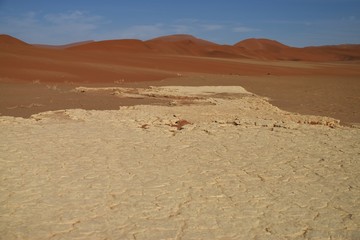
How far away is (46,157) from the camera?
6.00 meters

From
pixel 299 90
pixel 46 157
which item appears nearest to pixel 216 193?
pixel 46 157

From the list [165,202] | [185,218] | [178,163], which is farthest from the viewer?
[178,163]

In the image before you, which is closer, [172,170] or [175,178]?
[175,178]

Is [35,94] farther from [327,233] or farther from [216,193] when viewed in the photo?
[327,233]

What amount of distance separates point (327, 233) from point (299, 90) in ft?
49.5

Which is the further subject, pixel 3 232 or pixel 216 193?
pixel 216 193

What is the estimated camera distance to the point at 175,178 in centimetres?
524

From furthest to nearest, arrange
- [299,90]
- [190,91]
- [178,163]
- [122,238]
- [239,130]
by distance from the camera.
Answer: [299,90] < [190,91] < [239,130] < [178,163] < [122,238]

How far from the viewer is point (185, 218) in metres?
4.03

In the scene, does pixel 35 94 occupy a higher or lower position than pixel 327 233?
higher

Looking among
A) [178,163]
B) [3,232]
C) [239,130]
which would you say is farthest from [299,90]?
[3,232]

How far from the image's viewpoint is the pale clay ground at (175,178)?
12.7ft

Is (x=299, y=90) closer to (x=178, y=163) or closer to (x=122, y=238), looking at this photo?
(x=178, y=163)

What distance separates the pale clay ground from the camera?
12.7 ft
